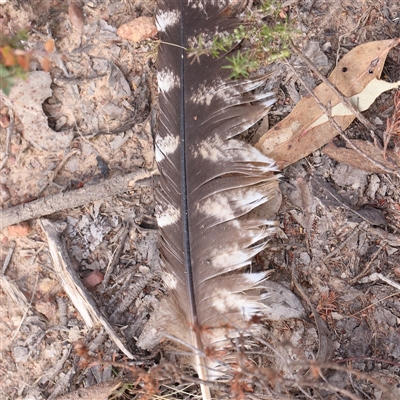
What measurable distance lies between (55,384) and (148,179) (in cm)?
137

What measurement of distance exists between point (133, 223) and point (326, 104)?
1.35 metres

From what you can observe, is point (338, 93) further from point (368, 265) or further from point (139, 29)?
point (139, 29)

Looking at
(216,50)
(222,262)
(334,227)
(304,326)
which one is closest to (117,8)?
(216,50)

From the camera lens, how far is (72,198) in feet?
9.48

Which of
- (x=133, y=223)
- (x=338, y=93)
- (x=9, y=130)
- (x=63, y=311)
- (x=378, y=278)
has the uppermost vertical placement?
(x=9, y=130)

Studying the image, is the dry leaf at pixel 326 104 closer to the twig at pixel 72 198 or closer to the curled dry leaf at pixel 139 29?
the twig at pixel 72 198

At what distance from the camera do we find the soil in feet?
8.96

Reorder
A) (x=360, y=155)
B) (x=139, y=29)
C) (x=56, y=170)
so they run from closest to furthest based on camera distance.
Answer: (x=360, y=155), (x=139, y=29), (x=56, y=170)

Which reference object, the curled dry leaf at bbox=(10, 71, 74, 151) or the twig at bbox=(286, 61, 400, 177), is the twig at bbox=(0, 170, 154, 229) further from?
the twig at bbox=(286, 61, 400, 177)

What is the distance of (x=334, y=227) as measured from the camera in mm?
2777

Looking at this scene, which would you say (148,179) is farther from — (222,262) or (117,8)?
(117,8)

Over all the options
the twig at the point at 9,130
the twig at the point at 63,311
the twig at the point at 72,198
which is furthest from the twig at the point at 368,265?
the twig at the point at 9,130

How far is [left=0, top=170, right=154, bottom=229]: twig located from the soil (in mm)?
57

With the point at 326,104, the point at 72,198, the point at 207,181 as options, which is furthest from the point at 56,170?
the point at 326,104
